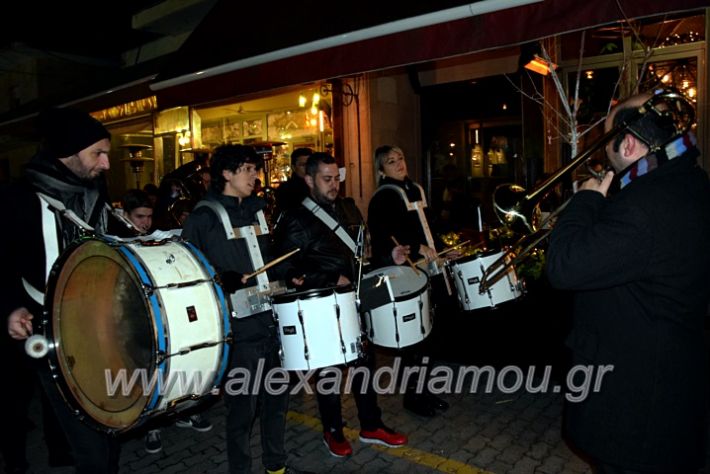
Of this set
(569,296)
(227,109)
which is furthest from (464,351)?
(227,109)

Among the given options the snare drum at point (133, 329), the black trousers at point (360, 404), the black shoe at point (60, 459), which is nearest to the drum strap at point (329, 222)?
the black trousers at point (360, 404)

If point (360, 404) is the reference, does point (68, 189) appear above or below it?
above

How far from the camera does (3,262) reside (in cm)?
261

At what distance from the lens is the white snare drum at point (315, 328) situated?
3.09 m

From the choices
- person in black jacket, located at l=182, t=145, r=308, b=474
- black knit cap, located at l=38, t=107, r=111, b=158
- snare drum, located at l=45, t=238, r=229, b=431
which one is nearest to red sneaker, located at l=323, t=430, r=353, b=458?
person in black jacket, located at l=182, t=145, r=308, b=474

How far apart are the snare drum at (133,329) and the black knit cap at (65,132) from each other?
21.0 inches

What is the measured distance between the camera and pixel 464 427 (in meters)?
4.27

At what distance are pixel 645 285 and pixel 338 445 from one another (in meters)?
2.61

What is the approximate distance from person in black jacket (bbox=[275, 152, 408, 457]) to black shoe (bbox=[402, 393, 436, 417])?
A: 0.45m

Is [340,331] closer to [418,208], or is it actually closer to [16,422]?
[418,208]

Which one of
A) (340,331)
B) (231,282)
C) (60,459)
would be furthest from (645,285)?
(60,459)

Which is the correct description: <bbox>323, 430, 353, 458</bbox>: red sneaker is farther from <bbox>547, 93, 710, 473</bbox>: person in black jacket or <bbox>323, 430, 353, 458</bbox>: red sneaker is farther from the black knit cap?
the black knit cap

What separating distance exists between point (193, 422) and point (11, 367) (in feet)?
4.81

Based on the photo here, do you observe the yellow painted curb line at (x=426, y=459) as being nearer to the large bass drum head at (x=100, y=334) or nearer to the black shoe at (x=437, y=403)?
the black shoe at (x=437, y=403)
